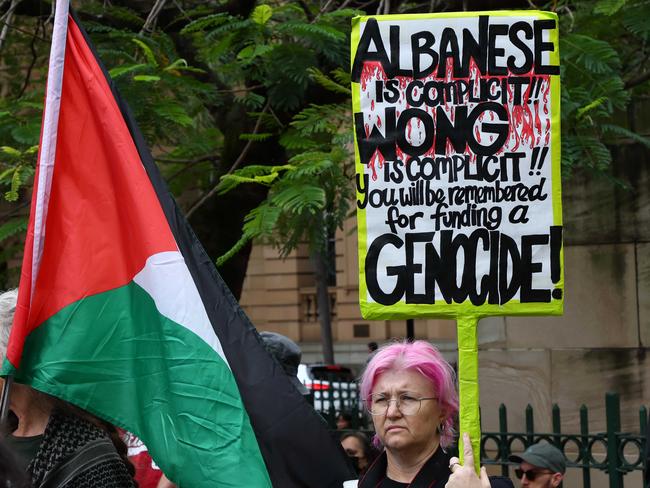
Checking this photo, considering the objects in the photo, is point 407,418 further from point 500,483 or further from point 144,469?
point 144,469

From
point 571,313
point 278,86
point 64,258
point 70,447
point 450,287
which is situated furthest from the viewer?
point 571,313

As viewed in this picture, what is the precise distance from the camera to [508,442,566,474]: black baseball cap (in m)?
6.60

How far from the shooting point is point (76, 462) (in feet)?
11.5

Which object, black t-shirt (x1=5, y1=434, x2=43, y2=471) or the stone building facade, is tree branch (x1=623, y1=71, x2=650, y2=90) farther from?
black t-shirt (x1=5, y1=434, x2=43, y2=471)

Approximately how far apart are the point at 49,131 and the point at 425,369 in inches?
60.8

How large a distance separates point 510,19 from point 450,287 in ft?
3.24

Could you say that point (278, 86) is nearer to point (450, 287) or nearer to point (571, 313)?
point (571, 313)

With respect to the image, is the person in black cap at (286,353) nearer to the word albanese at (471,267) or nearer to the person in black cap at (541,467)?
the person in black cap at (541,467)

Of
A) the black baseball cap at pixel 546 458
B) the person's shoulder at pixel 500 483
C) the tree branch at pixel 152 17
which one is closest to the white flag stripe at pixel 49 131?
the person's shoulder at pixel 500 483

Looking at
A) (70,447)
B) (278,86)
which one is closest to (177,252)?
(70,447)

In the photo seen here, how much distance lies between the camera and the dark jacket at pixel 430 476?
429 centimetres


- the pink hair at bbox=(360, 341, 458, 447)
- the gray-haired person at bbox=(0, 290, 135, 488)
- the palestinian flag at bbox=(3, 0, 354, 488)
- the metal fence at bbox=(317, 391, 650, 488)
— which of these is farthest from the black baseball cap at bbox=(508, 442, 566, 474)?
the gray-haired person at bbox=(0, 290, 135, 488)

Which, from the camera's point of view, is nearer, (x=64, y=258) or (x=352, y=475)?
(x=64, y=258)

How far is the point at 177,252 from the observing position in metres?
4.19
